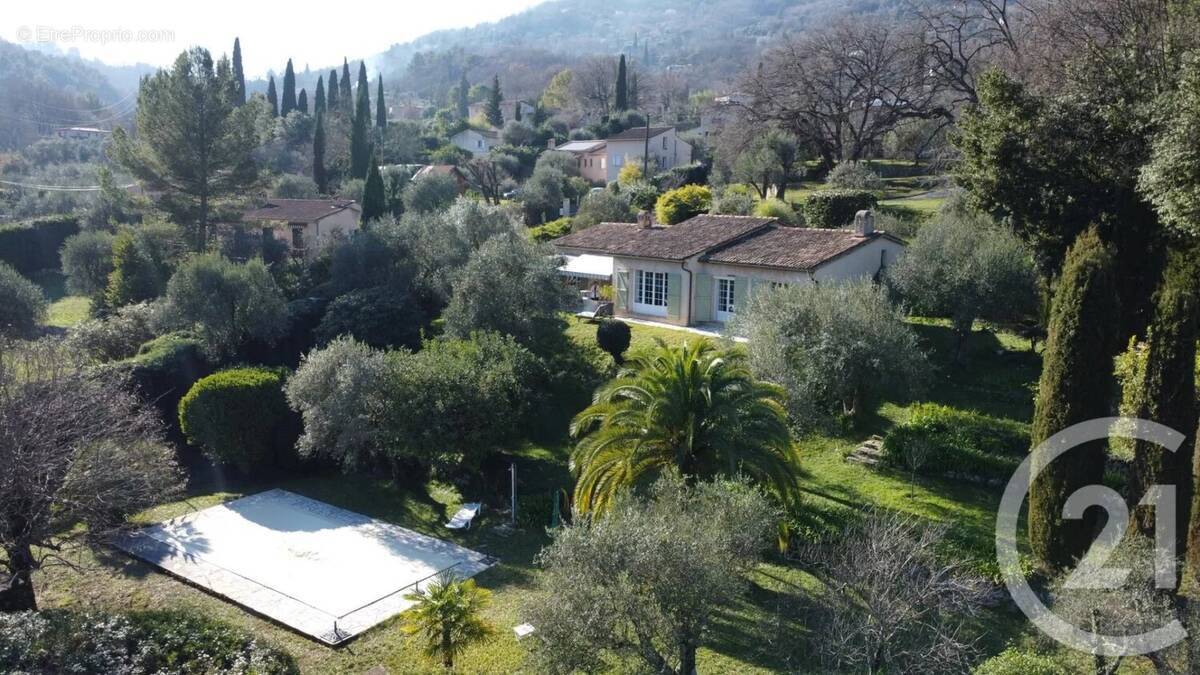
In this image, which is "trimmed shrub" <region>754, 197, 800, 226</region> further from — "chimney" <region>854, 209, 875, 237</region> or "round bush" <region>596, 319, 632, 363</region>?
"round bush" <region>596, 319, 632, 363</region>

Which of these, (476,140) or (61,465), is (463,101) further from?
(61,465)

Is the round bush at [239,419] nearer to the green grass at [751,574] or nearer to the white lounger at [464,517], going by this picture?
the green grass at [751,574]

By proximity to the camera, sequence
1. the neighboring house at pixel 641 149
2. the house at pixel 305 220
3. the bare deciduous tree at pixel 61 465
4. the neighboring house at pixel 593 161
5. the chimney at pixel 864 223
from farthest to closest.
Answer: the neighboring house at pixel 593 161, the neighboring house at pixel 641 149, the house at pixel 305 220, the chimney at pixel 864 223, the bare deciduous tree at pixel 61 465

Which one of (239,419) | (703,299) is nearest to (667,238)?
(703,299)

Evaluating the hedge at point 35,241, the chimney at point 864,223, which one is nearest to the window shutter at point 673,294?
the chimney at point 864,223

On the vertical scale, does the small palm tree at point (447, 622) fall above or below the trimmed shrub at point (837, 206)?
below

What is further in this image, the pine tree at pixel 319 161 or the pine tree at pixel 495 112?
the pine tree at pixel 495 112
